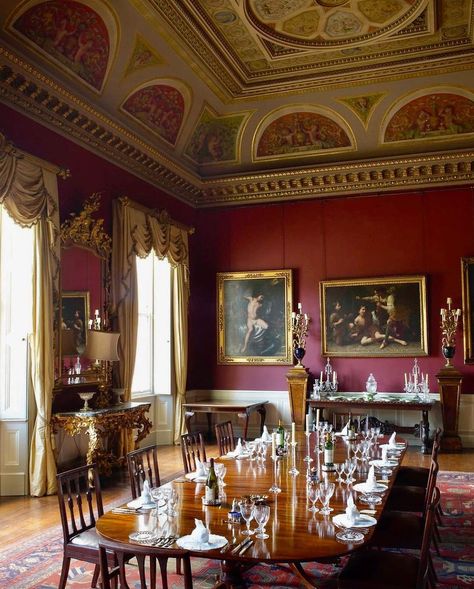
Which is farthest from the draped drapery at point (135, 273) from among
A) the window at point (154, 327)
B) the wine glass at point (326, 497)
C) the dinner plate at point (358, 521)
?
the dinner plate at point (358, 521)

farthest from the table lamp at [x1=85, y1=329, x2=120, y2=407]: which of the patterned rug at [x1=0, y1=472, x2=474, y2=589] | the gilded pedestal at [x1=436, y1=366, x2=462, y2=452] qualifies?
the gilded pedestal at [x1=436, y1=366, x2=462, y2=452]

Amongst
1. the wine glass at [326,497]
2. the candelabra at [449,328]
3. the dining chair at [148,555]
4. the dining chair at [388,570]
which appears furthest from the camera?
the candelabra at [449,328]

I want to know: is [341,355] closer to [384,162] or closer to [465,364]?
[465,364]

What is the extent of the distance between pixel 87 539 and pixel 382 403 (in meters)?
7.00

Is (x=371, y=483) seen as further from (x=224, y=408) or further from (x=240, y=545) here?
(x=224, y=408)

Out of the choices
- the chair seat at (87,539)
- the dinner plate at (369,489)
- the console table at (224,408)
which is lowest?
the chair seat at (87,539)

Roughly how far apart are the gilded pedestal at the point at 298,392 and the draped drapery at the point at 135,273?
2.04 meters

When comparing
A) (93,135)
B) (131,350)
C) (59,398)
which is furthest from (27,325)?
(93,135)

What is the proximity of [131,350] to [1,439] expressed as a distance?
8.43 feet

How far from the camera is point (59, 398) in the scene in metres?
7.99

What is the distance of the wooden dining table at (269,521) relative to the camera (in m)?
3.06

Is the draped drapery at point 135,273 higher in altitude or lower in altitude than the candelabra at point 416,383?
higher

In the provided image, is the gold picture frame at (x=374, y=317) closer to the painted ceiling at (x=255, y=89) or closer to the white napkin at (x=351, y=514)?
the painted ceiling at (x=255, y=89)

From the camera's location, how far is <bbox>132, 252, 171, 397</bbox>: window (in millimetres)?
11273
